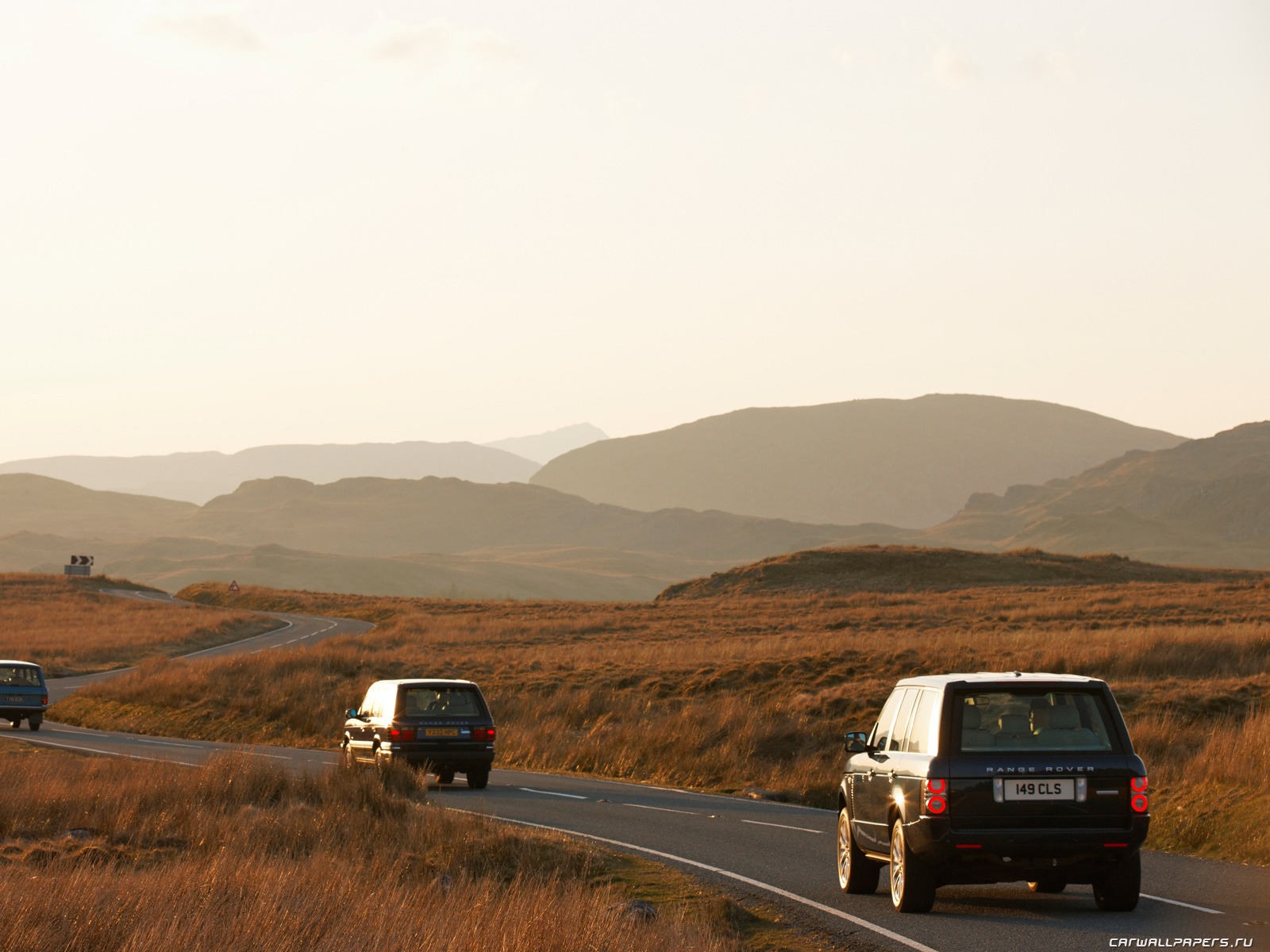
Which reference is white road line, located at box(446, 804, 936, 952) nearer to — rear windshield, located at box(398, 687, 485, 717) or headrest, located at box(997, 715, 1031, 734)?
headrest, located at box(997, 715, 1031, 734)

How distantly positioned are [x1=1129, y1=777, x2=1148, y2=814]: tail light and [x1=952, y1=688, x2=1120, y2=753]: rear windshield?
0.88 feet

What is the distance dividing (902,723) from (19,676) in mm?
32822

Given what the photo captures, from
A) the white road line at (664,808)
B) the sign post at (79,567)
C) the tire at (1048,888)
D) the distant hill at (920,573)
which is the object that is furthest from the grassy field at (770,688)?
the sign post at (79,567)

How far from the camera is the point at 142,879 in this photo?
1081cm

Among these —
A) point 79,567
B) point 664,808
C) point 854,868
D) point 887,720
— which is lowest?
point 664,808

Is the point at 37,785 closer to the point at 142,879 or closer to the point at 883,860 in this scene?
the point at 142,879

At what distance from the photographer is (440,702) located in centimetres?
2389

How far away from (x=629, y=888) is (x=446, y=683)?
11306 millimetres

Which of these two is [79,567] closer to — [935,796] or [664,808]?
[664,808]

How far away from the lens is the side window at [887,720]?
40.7 feet

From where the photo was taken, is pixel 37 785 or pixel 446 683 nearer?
pixel 37 785

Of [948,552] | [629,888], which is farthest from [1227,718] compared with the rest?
[948,552]

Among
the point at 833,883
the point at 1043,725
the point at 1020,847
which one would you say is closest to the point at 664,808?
the point at 833,883

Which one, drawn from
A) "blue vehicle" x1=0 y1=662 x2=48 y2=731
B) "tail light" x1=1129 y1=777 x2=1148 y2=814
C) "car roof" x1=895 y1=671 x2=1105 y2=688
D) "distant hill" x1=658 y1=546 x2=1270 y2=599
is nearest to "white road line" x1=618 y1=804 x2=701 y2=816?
"car roof" x1=895 y1=671 x2=1105 y2=688
